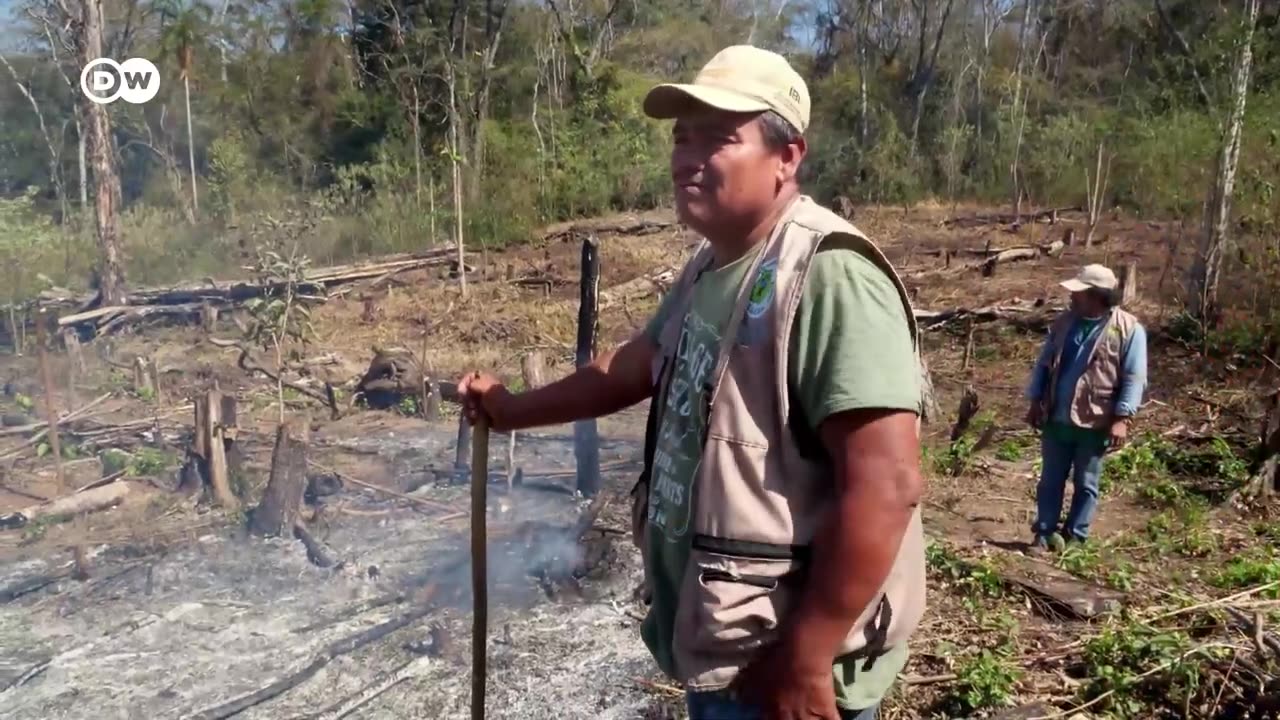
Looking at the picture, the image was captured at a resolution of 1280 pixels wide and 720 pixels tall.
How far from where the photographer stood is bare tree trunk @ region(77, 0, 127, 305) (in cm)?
1088

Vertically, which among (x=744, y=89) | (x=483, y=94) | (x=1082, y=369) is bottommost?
(x=1082, y=369)

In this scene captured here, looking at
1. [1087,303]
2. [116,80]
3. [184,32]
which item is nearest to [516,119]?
[184,32]

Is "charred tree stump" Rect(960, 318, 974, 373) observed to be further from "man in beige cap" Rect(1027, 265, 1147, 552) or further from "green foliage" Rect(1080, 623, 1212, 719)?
"green foliage" Rect(1080, 623, 1212, 719)

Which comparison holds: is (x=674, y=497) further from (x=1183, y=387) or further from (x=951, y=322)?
(x=951, y=322)

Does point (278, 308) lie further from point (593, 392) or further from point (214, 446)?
point (593, 392)

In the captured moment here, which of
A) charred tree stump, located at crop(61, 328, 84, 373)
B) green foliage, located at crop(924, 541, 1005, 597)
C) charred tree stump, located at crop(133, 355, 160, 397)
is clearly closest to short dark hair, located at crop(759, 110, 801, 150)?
green foliage, located at crop(924, 541, 1005, 597)

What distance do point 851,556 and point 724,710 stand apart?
0.36 metres

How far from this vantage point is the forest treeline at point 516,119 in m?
11.1

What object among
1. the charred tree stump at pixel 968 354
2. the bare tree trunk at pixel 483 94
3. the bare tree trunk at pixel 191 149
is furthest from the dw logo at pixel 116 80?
the charred tree stump at pixel 968 354

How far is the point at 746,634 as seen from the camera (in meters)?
1.36

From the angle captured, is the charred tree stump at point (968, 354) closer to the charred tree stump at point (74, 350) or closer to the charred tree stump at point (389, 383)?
the charred tree stump at point (389, 383)

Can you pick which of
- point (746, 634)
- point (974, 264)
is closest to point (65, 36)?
point (974, 264)

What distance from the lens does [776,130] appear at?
55.3 inches

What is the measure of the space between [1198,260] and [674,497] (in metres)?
8.98
